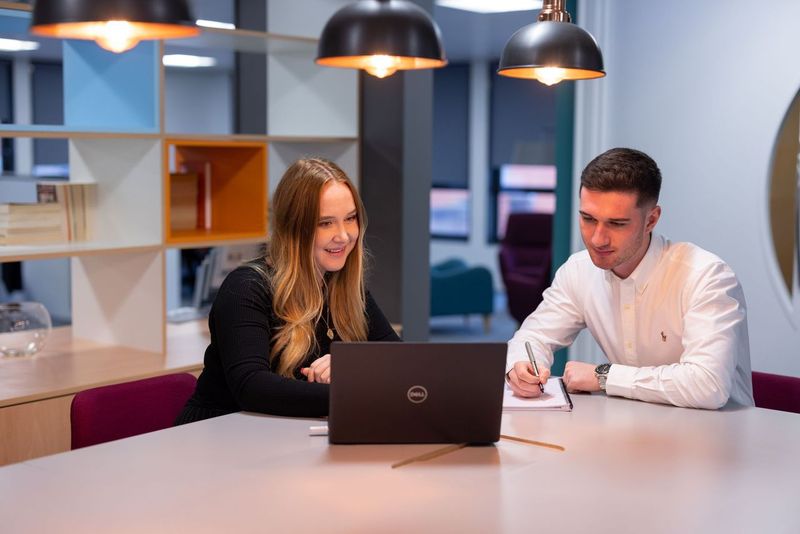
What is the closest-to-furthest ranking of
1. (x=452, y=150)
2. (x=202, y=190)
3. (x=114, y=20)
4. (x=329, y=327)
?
1. (x=114, y=20)
2. (x=329, y=327)
3. (x=202, y=190)
4. (x=452, y=150)

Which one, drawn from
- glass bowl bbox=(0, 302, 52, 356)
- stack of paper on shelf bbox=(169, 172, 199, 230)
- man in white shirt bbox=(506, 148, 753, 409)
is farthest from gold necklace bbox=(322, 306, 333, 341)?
stack of paper on shelf bbox=(169, 172, 199, 230)

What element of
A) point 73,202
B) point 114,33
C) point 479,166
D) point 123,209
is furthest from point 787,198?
point 479,166

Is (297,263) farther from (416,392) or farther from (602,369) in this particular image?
(602,369)

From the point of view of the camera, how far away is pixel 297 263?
108 inches

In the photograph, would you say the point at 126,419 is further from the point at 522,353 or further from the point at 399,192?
the point at 399,192

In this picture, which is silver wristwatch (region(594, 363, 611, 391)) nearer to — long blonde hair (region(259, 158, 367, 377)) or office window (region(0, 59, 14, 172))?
long blonde hair (region(259, 158, 367, 377))

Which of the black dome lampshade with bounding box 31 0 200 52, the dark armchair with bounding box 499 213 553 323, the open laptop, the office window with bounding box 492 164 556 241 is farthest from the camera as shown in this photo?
the office window with bounding box 492 164 556 241

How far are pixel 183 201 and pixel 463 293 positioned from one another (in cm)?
539

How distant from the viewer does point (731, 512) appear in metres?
1.85

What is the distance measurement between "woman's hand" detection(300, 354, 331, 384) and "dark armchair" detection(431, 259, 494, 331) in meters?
6.75

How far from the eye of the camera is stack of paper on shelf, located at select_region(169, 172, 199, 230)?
4.37 meters

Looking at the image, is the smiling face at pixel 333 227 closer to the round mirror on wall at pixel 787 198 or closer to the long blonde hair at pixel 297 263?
the long blonde hair at pixel 297 263

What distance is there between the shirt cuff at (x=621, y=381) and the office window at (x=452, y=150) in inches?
389

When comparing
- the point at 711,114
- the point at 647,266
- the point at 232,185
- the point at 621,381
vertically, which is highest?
the point at 711,114
